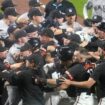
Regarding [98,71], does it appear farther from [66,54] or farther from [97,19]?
[97,19]

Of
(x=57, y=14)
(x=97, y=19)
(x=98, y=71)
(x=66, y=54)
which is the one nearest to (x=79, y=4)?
(x=57, y=14)

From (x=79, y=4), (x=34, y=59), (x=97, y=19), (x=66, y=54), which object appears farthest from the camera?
(x=79, y=4)

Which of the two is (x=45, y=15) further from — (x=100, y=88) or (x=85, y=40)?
(x=100, y=88)

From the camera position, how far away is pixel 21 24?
12.1m

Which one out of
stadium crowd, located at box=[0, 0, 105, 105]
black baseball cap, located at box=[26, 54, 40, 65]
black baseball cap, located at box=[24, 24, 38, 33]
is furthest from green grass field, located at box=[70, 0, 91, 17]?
black baseball cap, located at box=[26, 54, 40, 65]

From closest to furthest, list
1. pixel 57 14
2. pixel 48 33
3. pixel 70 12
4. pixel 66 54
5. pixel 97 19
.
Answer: pixel 66 54 < pixel 48 33 < pixel 97 19 < pixel 70 12 < pixel 57 14

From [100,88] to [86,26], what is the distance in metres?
4.27

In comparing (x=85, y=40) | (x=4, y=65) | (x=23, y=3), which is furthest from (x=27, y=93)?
(x=23, y=3)

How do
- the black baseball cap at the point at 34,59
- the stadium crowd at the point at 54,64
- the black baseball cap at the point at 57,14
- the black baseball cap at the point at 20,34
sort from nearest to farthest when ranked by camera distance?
the stadium crowd at the point at 54,64 → the black baseball cap at the point at 34,59 → the black baseball cap at the point at 20,34 → the black baseball cap at the point at 57,14

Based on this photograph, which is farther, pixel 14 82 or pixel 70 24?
pixel 70 24

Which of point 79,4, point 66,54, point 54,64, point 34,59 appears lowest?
point 79,4

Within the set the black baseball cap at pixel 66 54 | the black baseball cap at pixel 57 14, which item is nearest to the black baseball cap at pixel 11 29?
the black baseball cap at pixel 57 14

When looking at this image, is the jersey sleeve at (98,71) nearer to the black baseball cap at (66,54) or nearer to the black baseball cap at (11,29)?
the black baseball cap at (66,54)

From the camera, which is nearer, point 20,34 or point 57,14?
point 20,34
